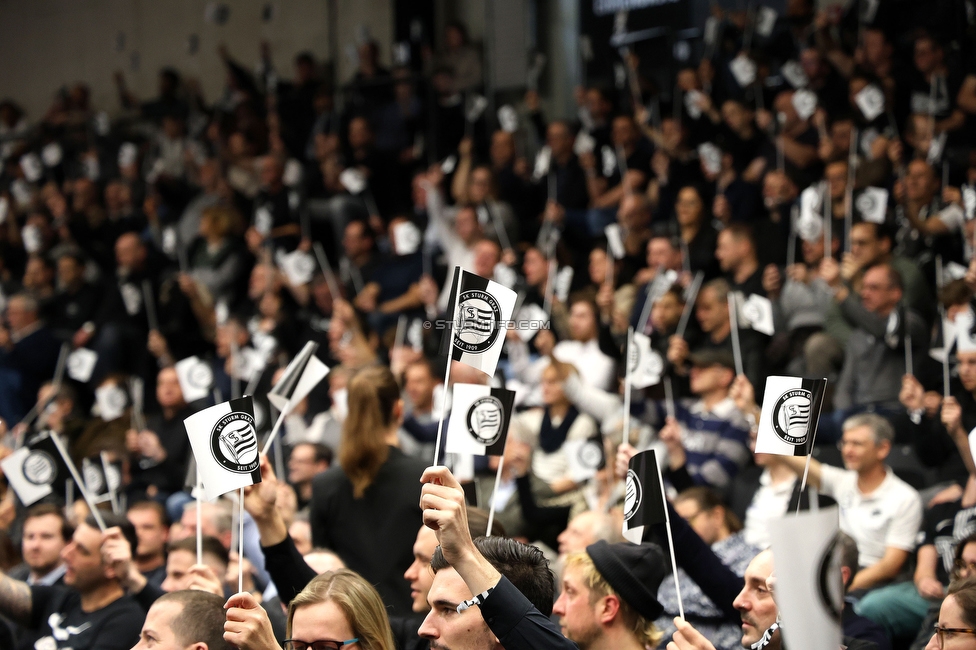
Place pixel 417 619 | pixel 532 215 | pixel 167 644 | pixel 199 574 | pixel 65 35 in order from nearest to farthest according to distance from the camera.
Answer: pixel 167 644, pixel 199 574, pixel 417 619, pixel 532 215, pixel 65 35

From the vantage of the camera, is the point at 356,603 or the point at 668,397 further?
the point at 668,397

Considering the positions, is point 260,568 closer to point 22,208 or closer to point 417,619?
point 417,619

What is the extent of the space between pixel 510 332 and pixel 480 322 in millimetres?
3622

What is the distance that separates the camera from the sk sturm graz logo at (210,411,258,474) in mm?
2891

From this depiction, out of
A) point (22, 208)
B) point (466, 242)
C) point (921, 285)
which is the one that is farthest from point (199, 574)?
point (22, 208)

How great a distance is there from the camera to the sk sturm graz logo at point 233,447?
289 cm

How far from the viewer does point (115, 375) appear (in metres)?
7.05

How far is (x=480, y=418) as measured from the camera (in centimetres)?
350

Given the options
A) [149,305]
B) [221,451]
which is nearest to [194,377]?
[221,451]

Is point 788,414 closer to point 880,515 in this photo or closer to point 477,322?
point 477,322

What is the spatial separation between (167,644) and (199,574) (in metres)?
0.31

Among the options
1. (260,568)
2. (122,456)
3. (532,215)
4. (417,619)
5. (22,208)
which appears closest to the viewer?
(417,619)

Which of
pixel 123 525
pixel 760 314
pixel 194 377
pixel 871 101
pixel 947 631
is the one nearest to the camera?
pixel 947 631

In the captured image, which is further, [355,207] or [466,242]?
[355,207]
